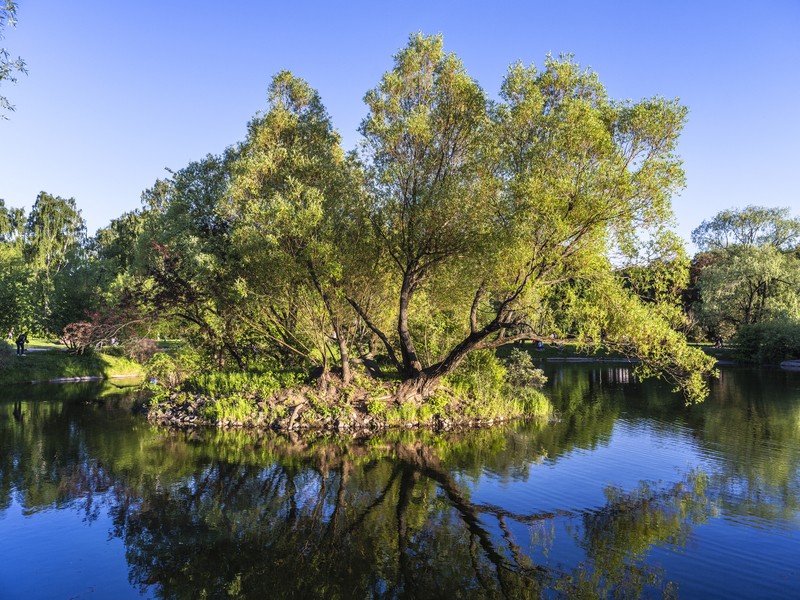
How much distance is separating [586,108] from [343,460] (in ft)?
57.8

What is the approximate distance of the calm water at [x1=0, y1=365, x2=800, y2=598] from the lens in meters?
12.3

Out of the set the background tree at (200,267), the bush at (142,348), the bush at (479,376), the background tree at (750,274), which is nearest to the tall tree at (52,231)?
the bush at (142,348)

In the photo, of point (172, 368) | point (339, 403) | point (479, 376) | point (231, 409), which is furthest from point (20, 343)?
point (479, 376)

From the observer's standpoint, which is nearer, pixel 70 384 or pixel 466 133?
pixel 466 133

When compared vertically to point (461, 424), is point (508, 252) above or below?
above

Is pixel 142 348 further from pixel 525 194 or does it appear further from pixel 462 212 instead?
pixel 525 194

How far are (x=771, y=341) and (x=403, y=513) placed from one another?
218ft

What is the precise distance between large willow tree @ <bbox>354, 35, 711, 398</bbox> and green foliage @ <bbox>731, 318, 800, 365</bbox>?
48.5 meters

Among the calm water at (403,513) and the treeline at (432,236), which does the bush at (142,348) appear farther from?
the calm water at (403,513)

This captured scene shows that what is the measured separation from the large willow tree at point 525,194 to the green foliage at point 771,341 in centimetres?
4851

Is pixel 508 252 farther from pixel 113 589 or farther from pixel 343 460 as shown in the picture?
pixel 113 589

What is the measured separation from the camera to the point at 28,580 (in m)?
12.2

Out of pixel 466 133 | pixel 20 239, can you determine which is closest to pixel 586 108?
pixel 466 133

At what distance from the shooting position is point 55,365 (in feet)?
166
